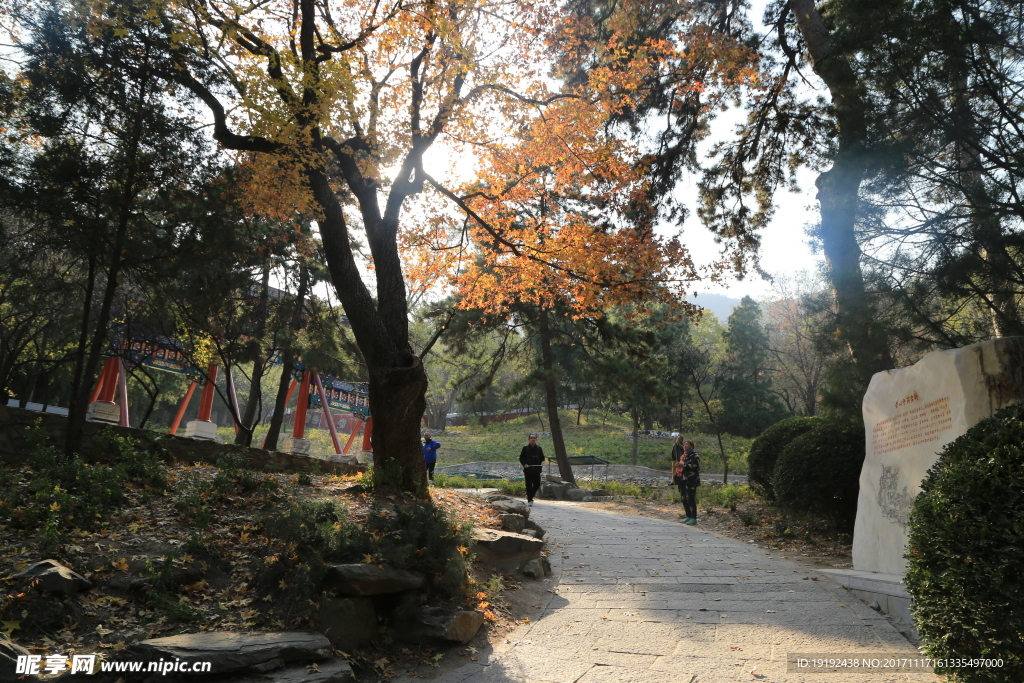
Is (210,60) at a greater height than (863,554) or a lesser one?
greater

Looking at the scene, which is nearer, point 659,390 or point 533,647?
point 533,647

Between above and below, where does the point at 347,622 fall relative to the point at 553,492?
above

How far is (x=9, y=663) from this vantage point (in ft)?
9.86

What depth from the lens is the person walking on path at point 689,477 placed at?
1157cm

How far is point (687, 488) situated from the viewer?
39.3ft

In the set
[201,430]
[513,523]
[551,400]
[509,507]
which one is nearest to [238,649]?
[513,523]

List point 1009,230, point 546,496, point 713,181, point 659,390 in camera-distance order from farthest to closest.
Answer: point 659,390 → point 546,496 → point 713,181 → point 1009,230

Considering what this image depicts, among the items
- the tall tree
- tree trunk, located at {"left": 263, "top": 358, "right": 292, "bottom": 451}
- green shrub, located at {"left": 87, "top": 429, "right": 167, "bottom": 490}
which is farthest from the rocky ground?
the tall tree

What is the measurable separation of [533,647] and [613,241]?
7.79m

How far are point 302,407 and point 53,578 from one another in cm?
1181

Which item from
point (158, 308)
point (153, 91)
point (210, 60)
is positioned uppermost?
point (210, 60)

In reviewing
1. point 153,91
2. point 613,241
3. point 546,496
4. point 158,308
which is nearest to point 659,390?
point 546,496

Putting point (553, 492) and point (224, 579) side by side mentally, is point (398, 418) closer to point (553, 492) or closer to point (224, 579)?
point (224, 579)

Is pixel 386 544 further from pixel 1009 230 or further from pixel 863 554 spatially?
pixel 1009 230
